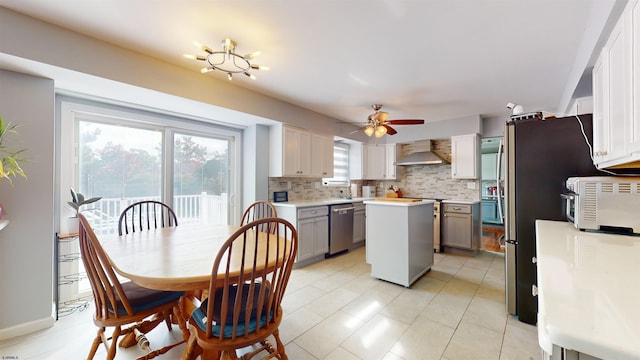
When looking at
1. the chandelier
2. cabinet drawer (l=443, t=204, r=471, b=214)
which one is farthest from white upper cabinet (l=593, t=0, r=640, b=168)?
cabinet drawer (l=443, t=204, r=471, b=214)

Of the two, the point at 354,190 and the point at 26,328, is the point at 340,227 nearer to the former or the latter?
the point at 354,190

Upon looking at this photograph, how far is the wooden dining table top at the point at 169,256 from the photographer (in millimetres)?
1244

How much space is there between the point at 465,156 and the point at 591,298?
4.28 meters

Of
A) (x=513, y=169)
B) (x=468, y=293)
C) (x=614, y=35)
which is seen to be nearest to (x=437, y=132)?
(x=513, y=169)

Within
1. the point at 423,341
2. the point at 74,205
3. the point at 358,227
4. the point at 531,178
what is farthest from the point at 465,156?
the point at 74,205

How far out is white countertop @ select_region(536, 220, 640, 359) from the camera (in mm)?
532

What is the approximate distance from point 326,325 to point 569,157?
2473mm

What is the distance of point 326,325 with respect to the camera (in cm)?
213

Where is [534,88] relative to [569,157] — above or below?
above

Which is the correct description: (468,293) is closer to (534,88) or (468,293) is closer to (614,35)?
(614,35)

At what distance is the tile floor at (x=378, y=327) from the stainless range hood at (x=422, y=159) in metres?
2.25

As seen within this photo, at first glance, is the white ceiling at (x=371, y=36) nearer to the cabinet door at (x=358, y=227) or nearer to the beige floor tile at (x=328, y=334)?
the cabinet door at (x=358, y=227)

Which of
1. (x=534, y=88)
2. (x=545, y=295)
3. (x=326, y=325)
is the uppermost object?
(x=534, y=88)

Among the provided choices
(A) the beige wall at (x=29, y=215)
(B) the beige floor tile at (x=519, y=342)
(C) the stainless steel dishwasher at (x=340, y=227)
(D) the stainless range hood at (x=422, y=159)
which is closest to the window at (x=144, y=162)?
(A) the beige wall at (x=29, y=215)
